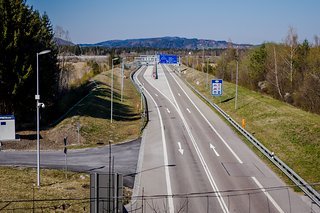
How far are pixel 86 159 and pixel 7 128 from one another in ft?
26.3

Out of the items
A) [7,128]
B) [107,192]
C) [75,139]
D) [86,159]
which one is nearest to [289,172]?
[86,159]

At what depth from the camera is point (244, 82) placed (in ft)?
285

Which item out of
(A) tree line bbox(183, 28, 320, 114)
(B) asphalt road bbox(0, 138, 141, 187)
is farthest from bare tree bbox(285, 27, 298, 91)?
(B) asphalt road bbox(0, 138, 141, 187)

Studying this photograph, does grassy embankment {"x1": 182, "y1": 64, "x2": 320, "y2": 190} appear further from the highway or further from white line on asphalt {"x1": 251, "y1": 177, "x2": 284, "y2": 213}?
white line on asphalt {"x1": 251, "y1": 177, "x2": 284, "y2": 213}

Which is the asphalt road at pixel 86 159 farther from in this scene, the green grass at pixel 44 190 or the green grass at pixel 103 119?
the green grass at pixel 103 119

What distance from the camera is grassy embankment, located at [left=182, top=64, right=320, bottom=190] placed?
3064 cm

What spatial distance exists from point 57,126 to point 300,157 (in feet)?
77.6

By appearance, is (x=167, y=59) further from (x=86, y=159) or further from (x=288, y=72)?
(x=86, y=159)

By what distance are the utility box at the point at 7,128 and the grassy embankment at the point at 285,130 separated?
21.4 metres

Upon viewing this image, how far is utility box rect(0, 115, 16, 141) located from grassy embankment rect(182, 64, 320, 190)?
844 inches

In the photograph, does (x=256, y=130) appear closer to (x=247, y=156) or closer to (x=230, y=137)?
(x=230, y=137)

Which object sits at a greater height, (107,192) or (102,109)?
(107,192)

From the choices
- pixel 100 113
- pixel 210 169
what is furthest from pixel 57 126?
pixel 210 169

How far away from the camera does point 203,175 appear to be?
2789cm
